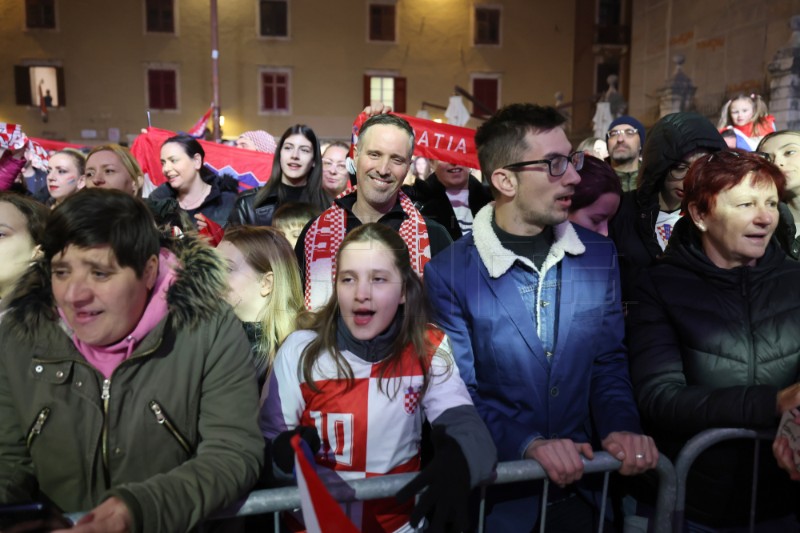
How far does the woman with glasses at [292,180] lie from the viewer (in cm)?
506

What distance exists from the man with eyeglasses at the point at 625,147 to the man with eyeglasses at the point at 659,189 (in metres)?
1.80

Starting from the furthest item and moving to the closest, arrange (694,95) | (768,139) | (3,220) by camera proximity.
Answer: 1. (694,95)
2. (768,139)
3. (3,220)

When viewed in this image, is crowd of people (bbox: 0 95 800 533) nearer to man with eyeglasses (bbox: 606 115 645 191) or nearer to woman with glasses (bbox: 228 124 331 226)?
woman with glasses (bbox: 228 124 331 226)

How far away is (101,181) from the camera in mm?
4008

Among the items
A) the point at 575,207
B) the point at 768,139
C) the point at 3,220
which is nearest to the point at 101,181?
the point at 3,220

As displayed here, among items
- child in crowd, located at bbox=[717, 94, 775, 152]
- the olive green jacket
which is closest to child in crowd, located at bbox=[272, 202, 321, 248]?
the olive green jacket

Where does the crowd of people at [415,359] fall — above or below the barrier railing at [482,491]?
above

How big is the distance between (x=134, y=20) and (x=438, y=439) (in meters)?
30.7

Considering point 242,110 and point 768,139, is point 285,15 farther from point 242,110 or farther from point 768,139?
point 768,139

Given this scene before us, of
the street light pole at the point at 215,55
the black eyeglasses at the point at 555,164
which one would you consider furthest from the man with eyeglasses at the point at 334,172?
the street light pole at the point at 215,55

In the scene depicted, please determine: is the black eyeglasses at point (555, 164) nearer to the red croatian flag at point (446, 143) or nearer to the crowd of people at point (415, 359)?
the crowd of people at point (415, 359)

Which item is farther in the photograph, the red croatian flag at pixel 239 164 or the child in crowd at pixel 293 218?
the red croatian flag at pixel 239 164

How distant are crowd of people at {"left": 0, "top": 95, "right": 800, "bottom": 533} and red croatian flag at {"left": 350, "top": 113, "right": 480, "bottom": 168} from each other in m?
2.73

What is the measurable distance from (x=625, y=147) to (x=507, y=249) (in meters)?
3.62
